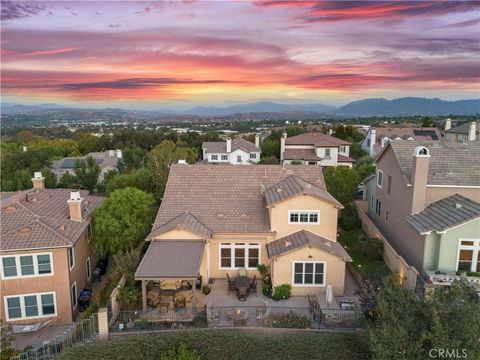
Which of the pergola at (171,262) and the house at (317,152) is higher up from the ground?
the house at (317,152)

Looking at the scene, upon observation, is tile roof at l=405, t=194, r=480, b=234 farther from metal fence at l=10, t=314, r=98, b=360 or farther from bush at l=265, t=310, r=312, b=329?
metal fence at l=10, t=314, r=98, b=360

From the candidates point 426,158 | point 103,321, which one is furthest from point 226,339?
point 426,158

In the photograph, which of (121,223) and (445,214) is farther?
(121,223)

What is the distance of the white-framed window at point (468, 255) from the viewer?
17.6 m

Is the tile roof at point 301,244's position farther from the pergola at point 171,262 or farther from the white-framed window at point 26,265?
the white-framed window at point 26,265

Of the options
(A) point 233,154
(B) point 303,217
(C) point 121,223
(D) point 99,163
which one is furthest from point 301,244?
(D) point 99,163

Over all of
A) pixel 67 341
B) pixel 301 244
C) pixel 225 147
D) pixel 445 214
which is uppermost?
pixel 445 214

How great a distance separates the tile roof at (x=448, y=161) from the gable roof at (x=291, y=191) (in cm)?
496

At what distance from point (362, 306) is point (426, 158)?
8890 mm

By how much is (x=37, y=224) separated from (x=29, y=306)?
4447mm

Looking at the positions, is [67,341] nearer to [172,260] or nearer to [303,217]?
[172,260]

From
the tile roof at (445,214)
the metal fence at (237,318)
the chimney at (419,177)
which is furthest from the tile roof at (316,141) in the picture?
the metal fence at (237,318)

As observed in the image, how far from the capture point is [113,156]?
67812 millimetres

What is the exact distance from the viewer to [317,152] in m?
59.2
